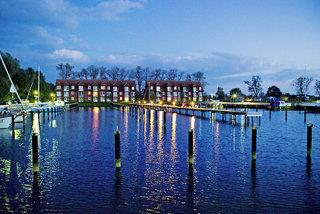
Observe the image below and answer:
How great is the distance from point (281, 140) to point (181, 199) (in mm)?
24397

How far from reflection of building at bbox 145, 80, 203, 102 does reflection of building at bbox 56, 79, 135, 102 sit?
977 centimetres

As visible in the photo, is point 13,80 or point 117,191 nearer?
point 117,191

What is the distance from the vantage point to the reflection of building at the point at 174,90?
16825cm

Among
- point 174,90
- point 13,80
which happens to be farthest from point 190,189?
point 174,90

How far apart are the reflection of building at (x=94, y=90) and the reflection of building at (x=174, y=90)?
977 cm

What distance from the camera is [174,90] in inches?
6742

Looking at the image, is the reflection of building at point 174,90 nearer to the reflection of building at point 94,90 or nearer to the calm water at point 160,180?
the reflection of building at point 94,90

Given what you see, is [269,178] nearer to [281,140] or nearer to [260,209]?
[260,209]

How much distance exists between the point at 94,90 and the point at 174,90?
121 ft

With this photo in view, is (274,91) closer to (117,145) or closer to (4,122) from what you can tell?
(4,122)

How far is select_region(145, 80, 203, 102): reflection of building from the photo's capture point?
552 ft

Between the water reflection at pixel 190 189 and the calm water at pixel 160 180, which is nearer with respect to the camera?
the calm water at pixel 160 180

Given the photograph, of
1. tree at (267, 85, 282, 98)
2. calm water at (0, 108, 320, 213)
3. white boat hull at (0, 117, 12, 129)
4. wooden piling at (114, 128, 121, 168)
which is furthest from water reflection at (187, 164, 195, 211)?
tree at (267, 85, 282, 98)

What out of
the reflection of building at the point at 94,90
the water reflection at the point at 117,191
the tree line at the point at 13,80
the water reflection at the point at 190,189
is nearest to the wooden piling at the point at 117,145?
the water reflection at the point at 117,191
